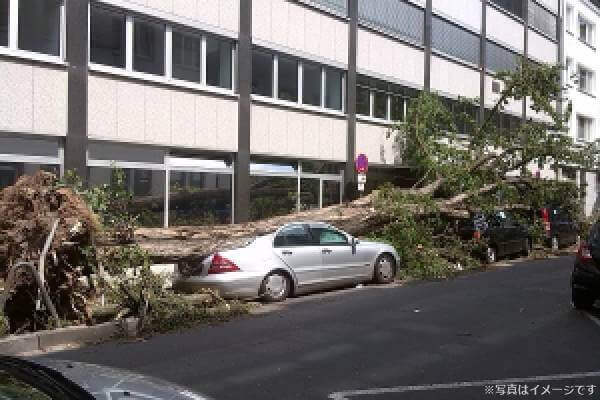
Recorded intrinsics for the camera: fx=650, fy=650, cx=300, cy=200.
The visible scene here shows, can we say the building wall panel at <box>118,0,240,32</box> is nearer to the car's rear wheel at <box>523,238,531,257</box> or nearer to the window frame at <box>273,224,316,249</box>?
the window frame at <box>273,224,316,249</box>

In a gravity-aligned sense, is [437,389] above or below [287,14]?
below

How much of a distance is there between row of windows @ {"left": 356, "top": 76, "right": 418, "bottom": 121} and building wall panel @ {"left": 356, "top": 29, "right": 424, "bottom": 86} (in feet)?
1.22

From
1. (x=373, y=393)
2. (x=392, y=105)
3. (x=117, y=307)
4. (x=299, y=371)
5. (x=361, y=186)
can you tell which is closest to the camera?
(x=373, y=393)

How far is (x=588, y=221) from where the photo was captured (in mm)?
25234

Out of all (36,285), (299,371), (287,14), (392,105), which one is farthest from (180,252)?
(392,105)

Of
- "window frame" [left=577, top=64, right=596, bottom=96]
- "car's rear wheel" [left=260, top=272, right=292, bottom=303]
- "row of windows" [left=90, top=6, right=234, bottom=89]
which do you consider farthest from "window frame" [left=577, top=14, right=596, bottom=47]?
"car's rear wheel" [left=260, top=272, right=292, bottom=303]

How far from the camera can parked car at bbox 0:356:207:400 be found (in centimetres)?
260

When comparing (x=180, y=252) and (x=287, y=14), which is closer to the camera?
(x=180, y=252)

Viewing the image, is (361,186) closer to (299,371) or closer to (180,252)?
(180,252)

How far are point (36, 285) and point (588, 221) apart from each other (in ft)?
73.0

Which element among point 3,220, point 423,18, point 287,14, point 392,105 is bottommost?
point 3,220

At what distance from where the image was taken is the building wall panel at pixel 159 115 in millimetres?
13281

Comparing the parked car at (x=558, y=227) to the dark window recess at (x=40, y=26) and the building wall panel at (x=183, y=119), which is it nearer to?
the building wall panel at (x=183, y=119)

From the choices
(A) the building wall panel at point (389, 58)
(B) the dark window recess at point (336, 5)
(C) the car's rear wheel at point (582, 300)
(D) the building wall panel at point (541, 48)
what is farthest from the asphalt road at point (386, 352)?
(D) the building wall panel at point (541, 48)
